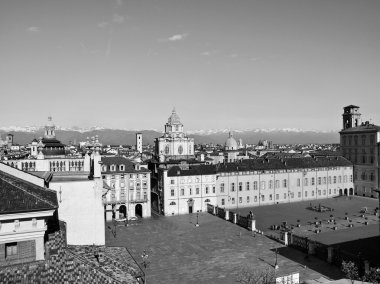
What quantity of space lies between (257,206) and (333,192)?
2297 centimetres

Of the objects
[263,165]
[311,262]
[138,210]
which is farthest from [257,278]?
[263,165]

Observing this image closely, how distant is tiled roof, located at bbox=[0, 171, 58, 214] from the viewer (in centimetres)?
1145

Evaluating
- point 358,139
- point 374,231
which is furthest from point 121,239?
point 358,139

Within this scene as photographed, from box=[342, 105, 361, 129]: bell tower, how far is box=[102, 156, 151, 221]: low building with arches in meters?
61.1

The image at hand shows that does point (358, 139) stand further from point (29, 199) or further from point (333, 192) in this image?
point (29, 199)

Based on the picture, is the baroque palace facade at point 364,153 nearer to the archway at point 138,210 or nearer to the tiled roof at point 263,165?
the tiled roof at point 263,165

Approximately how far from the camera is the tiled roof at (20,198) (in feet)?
37.6

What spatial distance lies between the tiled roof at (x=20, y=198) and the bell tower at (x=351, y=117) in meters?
100

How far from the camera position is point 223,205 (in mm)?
76812

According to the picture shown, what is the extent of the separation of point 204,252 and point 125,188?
91.7ft

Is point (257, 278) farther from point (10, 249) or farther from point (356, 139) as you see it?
point (356, 139)

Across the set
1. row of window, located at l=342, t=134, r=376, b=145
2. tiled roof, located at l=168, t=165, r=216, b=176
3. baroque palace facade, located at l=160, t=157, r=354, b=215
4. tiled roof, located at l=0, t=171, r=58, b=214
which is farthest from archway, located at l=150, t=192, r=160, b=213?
tiled roof, located at l=0, t=171, r=58, b=214

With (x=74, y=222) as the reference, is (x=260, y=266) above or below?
below

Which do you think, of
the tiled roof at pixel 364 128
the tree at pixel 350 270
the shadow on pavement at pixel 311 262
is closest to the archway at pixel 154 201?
the shadow on pavement at pixel 311 262
